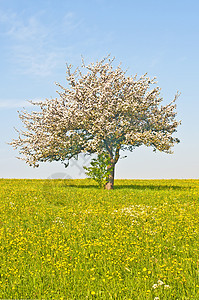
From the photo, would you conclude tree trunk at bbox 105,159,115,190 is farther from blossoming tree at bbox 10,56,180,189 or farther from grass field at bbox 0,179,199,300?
grass field at bbox 0,179,199,300

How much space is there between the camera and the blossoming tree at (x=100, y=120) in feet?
84.7

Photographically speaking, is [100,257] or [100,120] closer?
[100,257]

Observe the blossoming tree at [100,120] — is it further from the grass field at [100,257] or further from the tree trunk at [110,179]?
the grass field at [100,257]

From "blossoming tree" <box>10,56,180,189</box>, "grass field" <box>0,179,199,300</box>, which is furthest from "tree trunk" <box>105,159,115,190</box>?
"grass field" <box>0,179,199,300</box>

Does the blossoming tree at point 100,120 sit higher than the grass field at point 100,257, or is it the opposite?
the blossoming tree at point 100,120

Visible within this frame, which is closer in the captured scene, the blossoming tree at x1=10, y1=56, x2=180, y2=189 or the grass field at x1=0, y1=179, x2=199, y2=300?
the grass field at x1=0, y1=179, x2=199, y2=300

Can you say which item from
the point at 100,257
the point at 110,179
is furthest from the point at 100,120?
the point at 100,257

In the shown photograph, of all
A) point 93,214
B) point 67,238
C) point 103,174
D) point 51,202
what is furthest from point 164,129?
point 67,238

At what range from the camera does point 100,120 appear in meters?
24.9

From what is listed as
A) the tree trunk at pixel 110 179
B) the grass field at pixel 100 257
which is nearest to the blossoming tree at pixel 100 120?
the tree trunk at pixel 110 179

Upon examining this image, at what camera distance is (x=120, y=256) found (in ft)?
27.9

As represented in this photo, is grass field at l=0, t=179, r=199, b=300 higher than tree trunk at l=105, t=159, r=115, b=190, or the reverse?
tree trunk at l=105, t=159, r=115, b=190

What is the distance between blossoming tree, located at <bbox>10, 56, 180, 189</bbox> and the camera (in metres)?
25.8

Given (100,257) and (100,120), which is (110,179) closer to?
(100,120)
